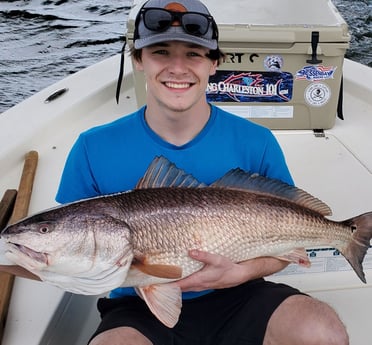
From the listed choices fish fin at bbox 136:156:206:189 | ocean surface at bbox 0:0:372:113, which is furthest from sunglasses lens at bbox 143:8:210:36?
ocean surface at bbox 0:0:372:113

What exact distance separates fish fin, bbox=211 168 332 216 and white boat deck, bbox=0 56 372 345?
0.68 metres

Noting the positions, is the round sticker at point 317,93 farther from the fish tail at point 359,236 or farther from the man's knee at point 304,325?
the man's knee at point 304,325

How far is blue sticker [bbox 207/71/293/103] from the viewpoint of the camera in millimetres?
3268

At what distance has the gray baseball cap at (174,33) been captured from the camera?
184cm

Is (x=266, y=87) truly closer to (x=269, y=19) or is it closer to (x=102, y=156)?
(x=269, y=19)

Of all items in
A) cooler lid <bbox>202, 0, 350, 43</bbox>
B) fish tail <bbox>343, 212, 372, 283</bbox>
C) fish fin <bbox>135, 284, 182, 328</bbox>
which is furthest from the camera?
cooler lid <bbox>202, 0, 350, 43</bbox>

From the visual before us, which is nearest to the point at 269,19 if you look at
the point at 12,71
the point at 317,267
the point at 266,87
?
the point at 266,87

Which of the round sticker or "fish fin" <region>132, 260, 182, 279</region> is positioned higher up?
"fish fin" <region>132, 260, 182, 279</region>

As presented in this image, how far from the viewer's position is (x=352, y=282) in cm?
251

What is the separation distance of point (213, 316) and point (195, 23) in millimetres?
974

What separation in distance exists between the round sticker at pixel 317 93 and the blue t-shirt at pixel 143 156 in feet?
4.64

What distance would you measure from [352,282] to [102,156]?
1269 millimetres

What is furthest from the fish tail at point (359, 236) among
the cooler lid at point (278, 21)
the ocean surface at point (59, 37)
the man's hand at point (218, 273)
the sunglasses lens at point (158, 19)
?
the ocean surface at point (59, 37)

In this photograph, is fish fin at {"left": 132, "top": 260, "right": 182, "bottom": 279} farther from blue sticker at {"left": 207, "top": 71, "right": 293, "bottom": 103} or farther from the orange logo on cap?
blue sticker at {"left": 207, "top": 71, "right": 293, "bottom": 103}
